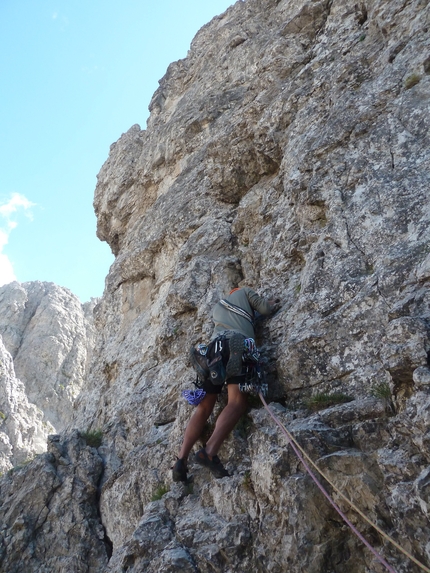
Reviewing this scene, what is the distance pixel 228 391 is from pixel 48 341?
2066 inches

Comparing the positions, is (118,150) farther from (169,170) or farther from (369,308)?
(369,308)

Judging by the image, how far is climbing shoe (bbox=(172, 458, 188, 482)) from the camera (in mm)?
6352

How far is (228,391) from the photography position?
6461mm

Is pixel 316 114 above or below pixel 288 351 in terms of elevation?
above

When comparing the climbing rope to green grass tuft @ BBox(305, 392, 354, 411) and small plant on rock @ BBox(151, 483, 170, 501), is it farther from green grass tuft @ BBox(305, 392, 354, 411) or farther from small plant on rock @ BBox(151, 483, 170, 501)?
small plant on rock @ BBox(151, 483, 170, 501)

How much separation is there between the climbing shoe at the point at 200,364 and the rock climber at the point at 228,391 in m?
0.02

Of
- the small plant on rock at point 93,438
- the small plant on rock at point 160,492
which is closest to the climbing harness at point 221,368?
the small plant on rock at point 160,492

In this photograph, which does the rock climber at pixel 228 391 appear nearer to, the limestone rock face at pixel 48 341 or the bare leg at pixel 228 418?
the bare leg at pixel 228 418

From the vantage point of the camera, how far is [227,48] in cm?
1791

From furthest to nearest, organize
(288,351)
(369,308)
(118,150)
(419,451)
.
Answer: (118,150)
(288,351)
(369,308)
(419,451)

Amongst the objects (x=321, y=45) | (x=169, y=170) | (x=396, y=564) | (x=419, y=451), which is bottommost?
(x=396, y=564)

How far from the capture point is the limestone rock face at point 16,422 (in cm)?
2856

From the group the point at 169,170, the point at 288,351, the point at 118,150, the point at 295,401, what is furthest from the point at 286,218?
the point at 118,150

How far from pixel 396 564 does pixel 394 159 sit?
5516mm
